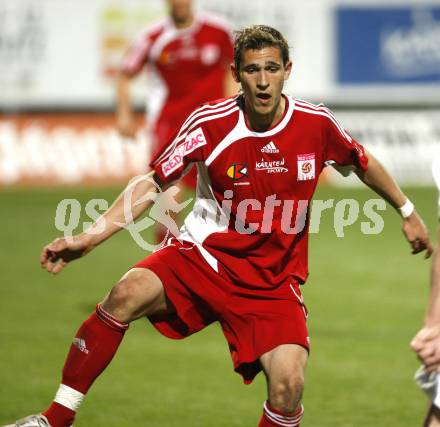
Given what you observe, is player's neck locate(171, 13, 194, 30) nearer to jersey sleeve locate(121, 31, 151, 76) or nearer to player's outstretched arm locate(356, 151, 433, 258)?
jersey sleeve locate(121, 31, 151, 76)

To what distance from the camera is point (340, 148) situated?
206 inches

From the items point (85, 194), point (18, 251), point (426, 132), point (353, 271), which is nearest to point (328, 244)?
point (353, 271)

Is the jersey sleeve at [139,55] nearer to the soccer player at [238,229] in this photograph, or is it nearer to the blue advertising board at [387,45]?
the soccer player at [238,229]

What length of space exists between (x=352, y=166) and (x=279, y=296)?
0.70 meters

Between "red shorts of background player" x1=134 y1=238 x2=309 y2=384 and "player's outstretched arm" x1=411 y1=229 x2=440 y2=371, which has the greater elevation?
"player's outstretched arm" x1=411 y1=229 x2=440 y2=371

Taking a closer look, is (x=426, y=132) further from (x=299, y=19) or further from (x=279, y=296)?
(x=279, y=296)

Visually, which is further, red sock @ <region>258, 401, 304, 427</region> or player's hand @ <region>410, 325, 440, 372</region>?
red sock @ <region>258, 401, 304, 427</region>

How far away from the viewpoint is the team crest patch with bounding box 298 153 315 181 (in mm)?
5152

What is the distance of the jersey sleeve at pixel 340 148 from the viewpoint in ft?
17.1

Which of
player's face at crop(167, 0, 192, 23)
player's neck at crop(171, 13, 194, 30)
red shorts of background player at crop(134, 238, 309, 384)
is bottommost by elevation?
red shorts of background player at crop(134, 238, 309, 384)

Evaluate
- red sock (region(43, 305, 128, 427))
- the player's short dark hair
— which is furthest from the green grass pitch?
the player's short dark hair

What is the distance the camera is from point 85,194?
16766 millimetres

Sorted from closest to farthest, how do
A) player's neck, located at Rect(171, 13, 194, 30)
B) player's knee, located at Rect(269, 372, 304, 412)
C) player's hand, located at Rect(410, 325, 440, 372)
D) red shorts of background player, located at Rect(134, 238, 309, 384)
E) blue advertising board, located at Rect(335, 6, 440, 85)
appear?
player's hand, located at Rect(410, 325, 440, 372) → player's knee, located at Rect(269, 372, 304, 412) → red shorts of background player, located at Rect(134, 238, 309, 384) → player's neck, located at Rect(171, 13, 194, 30) → blue advertising board, located at Rect(335, 6, 440, 85)

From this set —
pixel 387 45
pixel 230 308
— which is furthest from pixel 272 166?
pixel 387 45
